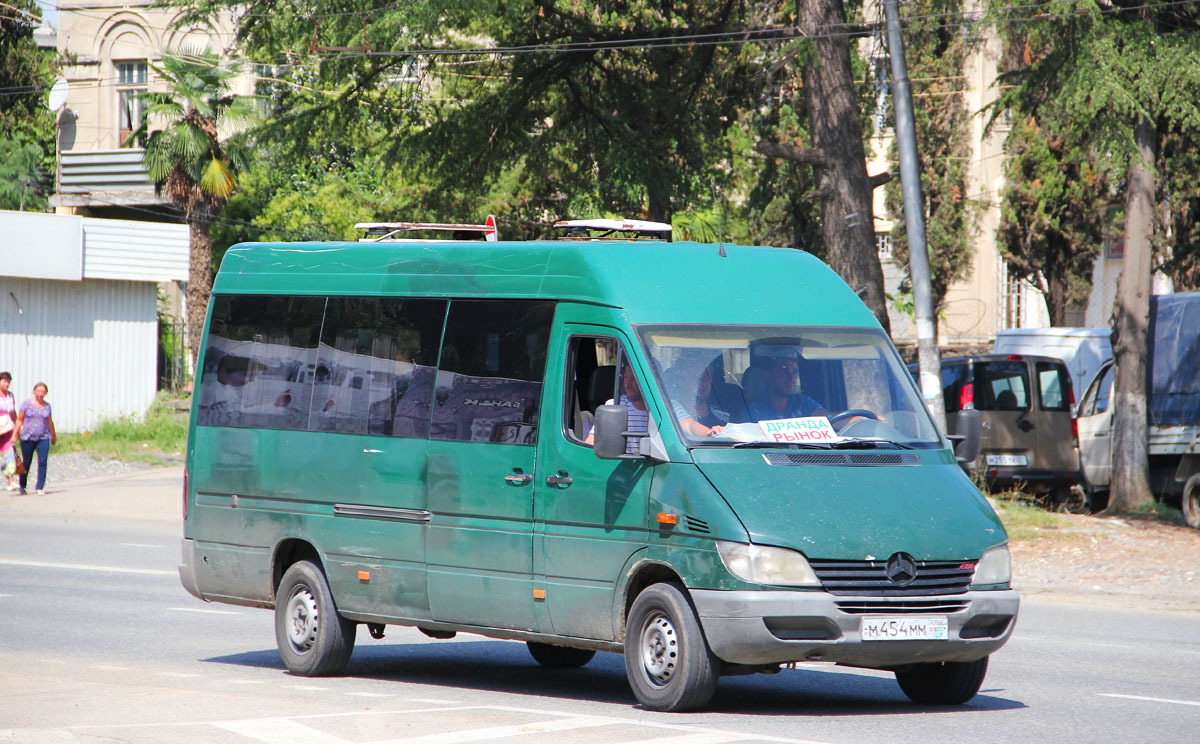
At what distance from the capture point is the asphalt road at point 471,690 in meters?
7.73

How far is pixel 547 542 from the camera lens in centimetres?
877

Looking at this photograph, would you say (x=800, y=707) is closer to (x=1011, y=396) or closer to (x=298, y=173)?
(x=1011, y=396)

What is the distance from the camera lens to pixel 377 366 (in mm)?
10023

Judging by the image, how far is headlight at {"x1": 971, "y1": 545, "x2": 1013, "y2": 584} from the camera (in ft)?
26.8

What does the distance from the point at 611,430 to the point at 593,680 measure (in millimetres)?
2468

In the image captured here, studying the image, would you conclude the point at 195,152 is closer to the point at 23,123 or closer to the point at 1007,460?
the point at 1007,460

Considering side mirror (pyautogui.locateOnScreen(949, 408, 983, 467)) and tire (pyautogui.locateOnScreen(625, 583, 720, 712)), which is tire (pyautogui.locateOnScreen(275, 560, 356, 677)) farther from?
side mirror (pyautogui.locateOnScreen(949, 408, 983, 467))

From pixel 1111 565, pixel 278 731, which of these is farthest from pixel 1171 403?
pixel 278 731

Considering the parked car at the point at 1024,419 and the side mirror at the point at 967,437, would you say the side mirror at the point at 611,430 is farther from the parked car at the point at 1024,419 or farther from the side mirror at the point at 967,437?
the parked car at the point at 1024,419

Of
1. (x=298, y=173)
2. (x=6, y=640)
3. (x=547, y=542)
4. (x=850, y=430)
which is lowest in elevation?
(x=6, y=640)

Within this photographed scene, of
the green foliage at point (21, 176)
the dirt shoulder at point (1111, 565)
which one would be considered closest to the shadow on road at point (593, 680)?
the dirt shoulder at point (1111, 565)

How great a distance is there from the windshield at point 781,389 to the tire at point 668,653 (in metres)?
0.84

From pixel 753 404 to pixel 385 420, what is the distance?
2.47 meters

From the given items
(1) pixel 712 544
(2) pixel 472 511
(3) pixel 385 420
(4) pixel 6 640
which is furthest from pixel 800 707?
(4) pixel 6 640
